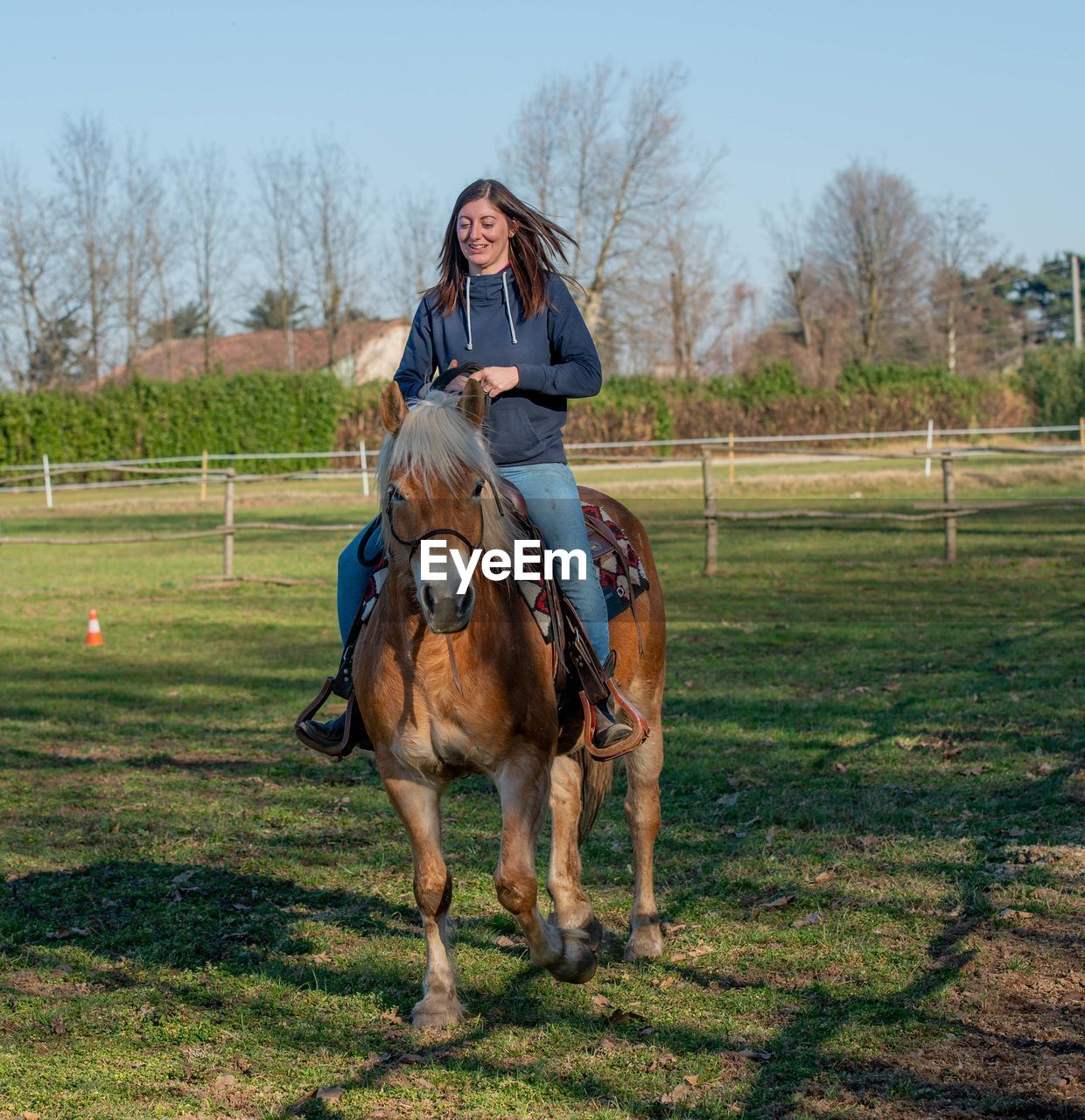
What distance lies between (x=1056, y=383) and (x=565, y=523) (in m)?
58.4

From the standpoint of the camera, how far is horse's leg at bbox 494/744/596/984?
4.07m

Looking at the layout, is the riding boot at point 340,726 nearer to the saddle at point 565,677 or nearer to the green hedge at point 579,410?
the saddle at point 565,677

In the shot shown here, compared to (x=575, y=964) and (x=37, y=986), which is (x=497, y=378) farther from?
(x=37, y=986)

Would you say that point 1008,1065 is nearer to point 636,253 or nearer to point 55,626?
point 55,626

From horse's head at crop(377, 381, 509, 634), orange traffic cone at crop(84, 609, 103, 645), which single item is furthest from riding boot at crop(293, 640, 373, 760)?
orange traffic cone at crop(84, 609, 103, 645)

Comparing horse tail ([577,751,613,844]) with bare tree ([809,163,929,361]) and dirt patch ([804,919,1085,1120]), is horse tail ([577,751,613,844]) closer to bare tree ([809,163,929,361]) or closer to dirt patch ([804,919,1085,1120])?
dirt patch ([804,919,1085,1120])

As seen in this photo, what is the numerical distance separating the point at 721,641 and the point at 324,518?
18.0 meters

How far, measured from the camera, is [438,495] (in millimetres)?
3812

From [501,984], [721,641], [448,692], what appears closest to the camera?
[448,692]

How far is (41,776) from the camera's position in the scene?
26.1ft

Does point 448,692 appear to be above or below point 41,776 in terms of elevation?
above

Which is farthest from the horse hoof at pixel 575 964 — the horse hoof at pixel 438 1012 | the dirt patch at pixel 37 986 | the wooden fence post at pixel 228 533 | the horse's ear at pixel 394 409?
the wooden fence post at pixel 228 533

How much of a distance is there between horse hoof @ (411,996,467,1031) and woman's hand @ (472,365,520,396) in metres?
2.07

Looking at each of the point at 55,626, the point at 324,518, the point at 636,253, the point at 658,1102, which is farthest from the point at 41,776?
the point at 636,253
